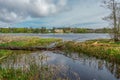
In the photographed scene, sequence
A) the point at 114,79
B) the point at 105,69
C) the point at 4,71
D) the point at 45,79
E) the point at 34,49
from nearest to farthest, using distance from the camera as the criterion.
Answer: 1. the point at 45,79
2. the point at 4,71
3. the point at 114,79
4. the point at 105,69
5. the point at 34,49

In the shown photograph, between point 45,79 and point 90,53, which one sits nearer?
point 45,79

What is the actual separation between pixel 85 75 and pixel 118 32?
3017 centimetres

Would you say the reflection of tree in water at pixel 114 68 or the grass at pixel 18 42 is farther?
the grass at pixel 18 42

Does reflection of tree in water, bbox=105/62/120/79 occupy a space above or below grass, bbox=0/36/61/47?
below

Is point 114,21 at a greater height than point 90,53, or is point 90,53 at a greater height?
point 114,21

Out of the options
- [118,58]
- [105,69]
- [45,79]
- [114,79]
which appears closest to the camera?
[45,79]

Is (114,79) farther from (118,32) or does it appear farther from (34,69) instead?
(118,32)

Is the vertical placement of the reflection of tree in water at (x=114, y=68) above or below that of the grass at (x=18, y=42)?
below

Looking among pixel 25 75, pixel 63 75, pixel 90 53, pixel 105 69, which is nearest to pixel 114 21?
pixel 90 53

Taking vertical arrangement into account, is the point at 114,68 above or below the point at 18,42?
below

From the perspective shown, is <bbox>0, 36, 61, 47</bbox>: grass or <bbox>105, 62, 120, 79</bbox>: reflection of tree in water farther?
<bbox>0, 36, 61, 47</bbox>: grass

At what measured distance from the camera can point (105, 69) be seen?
23516 mm

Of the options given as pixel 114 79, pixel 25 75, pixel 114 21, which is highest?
pixel 114 21

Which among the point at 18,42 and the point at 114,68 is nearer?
the point at 114,68
